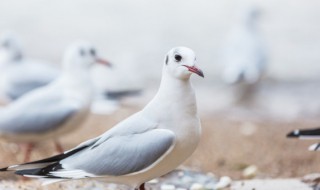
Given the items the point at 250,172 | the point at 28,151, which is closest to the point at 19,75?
the point at 28,151

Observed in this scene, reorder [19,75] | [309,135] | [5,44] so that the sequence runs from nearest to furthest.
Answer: [309,135] → [19,75] → [5,44]

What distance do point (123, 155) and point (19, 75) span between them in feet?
10.7

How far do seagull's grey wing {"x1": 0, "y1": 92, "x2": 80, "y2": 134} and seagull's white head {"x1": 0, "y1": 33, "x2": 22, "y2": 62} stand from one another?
2.07m

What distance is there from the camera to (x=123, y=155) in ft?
10.1

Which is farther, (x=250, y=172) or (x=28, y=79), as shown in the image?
(x=28, y=79)

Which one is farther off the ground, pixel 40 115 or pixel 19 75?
pixel 19 75

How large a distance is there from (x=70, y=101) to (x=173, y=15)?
723cm

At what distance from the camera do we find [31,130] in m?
4.62

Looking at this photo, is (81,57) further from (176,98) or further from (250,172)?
(176,98)

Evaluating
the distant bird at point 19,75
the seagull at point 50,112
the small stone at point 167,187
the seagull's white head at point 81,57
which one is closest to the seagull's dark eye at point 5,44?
the distant bird at point 19,75

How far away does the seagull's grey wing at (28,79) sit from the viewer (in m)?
5.99

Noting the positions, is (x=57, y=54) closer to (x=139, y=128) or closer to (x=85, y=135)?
(x=85, y=135)

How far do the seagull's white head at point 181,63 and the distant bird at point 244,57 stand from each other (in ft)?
13.2

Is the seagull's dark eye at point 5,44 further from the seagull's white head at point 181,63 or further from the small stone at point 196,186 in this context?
the seagull's white head at point 181,63
